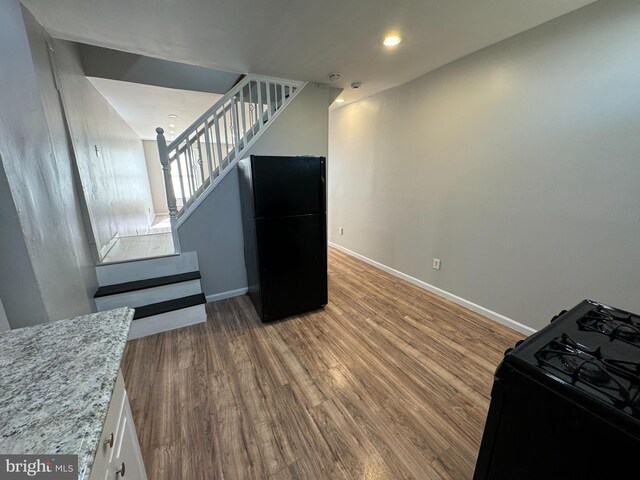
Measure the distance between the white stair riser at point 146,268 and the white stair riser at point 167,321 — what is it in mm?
469

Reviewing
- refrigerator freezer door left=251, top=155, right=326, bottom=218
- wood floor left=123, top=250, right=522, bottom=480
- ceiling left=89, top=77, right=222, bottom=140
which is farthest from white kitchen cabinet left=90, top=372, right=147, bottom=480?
ceiling left=89, top=77, right=222, bottom=140

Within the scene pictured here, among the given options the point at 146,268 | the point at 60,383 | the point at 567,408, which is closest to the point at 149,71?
the point at 146,268

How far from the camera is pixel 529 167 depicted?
213cm

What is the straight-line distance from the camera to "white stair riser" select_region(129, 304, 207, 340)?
2322 millimetres

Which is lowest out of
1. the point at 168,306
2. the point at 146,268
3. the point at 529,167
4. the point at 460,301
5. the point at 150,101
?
the point at 460,301

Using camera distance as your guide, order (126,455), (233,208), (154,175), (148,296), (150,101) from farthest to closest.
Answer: (154,175), (150,101), (233,208), (148,296), (126,455)

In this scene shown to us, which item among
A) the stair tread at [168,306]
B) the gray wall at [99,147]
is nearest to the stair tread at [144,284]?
the stair tread at [168,306]

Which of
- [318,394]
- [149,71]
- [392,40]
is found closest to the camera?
[318,394]

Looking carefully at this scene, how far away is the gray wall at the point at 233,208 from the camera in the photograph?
2814 millimetres

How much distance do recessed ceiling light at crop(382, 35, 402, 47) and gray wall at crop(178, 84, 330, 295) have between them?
113cm

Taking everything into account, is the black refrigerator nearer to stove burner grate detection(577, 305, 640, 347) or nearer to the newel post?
the newel post

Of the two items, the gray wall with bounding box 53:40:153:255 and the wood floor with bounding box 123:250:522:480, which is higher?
the gray wall with bounding box 53:40:153:255

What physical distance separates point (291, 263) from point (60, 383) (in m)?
1.92

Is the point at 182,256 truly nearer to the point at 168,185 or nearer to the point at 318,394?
the point at 168,185
